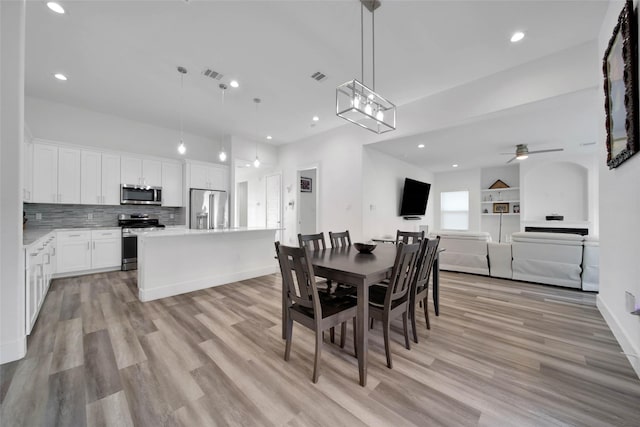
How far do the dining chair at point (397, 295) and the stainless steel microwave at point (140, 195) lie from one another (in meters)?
5.22

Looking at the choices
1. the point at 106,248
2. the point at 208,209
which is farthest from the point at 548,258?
the point at 106,248

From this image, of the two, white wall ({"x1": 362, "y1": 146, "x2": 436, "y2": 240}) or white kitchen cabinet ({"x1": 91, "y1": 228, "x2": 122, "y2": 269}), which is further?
white wall ({"x1": 362, "y1": 146, "x2": 436, "y2": 240})

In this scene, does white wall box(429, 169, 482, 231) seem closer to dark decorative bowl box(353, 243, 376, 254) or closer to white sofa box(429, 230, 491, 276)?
white sofa box(429, 230, 491, 276)

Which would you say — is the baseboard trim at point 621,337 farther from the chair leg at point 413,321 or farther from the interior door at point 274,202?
the interior door at point 274,202

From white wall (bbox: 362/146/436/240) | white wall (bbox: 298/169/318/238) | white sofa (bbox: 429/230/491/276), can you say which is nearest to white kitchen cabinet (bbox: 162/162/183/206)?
white wall (bbox: 298/169/318/238)

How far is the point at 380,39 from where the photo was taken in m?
2.79

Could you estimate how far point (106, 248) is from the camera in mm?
4738

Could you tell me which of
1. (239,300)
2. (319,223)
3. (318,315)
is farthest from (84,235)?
(318,315)

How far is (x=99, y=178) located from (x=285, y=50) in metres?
4.42

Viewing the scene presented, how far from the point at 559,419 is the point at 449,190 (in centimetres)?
857

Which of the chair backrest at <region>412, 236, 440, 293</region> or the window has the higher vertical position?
the window

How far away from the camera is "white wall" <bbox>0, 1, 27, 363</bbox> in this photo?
6.34ft

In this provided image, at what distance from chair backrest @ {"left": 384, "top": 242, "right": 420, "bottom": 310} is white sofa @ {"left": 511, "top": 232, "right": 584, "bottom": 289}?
10.8 ft

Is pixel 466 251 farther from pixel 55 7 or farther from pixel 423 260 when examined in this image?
pixel 55 7
